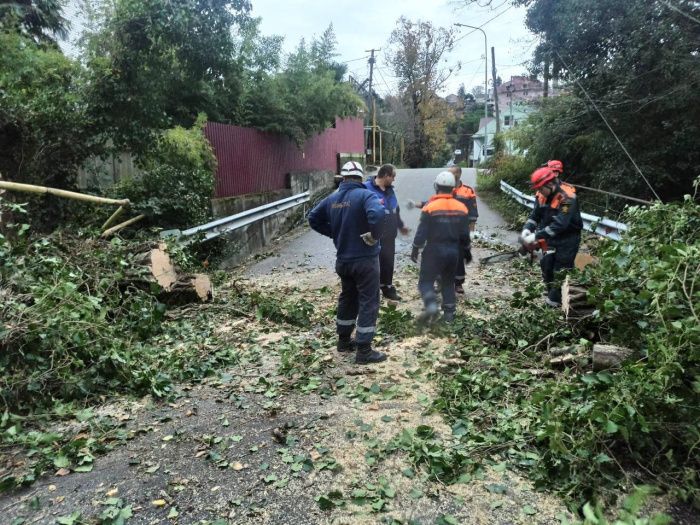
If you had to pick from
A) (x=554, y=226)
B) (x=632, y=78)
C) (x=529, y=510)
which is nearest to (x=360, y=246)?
Result: (x=554, y=226)

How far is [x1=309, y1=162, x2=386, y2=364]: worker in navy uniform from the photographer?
477cm

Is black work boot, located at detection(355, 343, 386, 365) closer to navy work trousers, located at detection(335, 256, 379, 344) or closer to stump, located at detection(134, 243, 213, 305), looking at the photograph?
navy work trousers, located at detection(335, 256, 379, 344)

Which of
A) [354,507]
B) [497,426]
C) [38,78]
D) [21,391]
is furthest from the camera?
[38,78]

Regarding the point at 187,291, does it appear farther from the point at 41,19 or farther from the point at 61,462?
the point at 41,19

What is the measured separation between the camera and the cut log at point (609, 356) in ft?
11.6

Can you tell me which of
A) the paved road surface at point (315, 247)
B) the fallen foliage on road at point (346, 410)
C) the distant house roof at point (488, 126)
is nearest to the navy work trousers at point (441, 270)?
the fallen foliage on road at point (346, 410)

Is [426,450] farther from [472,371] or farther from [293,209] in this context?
[293,209]

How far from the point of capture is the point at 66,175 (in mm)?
7777

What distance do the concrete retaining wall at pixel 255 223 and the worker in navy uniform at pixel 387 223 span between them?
4.00 metres

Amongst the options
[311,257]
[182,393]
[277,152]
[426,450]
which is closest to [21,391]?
[182,393]

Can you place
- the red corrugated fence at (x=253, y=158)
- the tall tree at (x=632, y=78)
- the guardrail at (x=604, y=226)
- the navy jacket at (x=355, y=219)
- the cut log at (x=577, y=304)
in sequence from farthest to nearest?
the red corrugated fence at (x=253, y=158) < the tall tree at (x=632, y=78) < the guardrail at (x=604, y=226) < the navy jacket at (x=355, y=219) < the cut log at (x=577, y=304)

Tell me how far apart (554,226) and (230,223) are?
626 cm

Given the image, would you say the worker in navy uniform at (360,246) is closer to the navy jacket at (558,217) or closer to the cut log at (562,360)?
the cut log at (562,360)

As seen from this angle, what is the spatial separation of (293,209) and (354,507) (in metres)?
12.2
